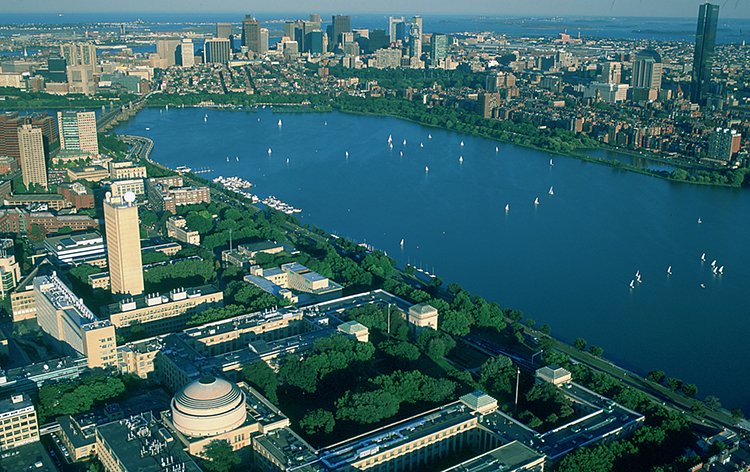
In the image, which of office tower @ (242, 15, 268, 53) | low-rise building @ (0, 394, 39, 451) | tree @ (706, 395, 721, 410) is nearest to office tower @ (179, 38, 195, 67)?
office tower @ (242, 15, 268, 53)

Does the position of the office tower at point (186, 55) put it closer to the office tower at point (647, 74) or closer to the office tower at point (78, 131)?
the office tower at point (78, 131)

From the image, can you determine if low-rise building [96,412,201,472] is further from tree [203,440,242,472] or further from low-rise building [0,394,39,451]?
low-rise building [0,394,39,451]

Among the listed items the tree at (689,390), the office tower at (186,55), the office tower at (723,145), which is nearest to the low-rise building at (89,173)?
the tree at (689,390)

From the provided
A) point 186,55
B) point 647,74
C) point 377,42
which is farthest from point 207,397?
point 377,42

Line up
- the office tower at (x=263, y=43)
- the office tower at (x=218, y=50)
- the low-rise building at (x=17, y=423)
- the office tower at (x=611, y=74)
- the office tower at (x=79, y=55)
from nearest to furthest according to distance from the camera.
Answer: the low-rise building at (x=17, y=423) → the office tower at (x=79, y=55) → the office tower at (x=611, y=74) → the office tower at (x=218, y=50) → the office tower at (x=263, y=43)

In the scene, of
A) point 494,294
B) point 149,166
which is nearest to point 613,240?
point 494,294

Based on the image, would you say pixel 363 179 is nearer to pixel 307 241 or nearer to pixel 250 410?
pixel 307 241
